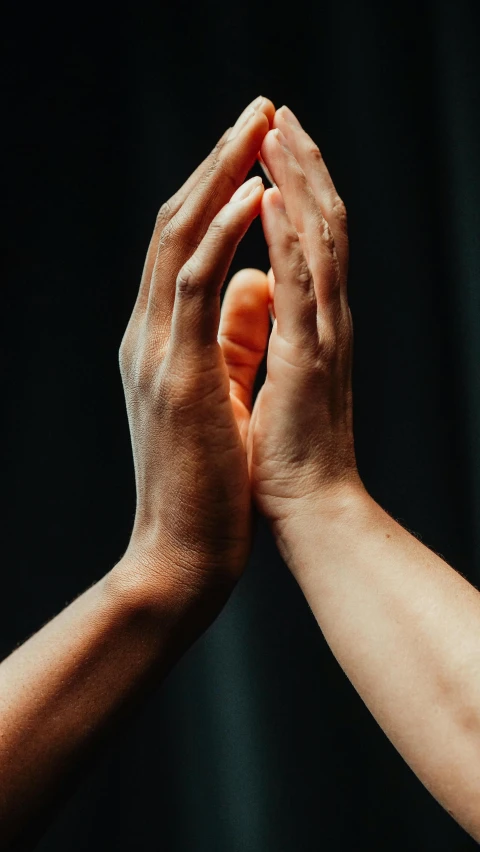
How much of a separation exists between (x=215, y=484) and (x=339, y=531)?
0.39 ft

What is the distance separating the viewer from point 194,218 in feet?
2.43

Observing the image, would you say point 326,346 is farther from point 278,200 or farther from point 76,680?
point 76,680

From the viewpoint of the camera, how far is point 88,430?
1255 mm

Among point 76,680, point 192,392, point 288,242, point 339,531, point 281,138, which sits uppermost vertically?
point 281,138

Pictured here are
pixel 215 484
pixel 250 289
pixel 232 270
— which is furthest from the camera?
pixel 232 270

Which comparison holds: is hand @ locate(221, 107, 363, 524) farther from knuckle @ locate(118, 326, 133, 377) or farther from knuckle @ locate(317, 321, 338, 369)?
knuckle @ locate(118, 326, 133, 377)

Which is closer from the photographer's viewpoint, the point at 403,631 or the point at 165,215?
the point at 403,631

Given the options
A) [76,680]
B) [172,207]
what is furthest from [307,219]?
[76,680]

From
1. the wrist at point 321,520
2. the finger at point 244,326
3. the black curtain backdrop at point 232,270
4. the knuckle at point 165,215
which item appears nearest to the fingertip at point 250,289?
the finger at point 244,326

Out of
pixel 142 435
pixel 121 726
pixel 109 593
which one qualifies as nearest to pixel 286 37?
pixel 142 435

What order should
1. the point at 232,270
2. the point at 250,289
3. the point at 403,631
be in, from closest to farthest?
the point at 403,631 → the point at 250,289 → the point at 232,270

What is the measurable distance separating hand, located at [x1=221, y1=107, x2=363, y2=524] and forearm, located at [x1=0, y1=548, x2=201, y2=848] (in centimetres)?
15

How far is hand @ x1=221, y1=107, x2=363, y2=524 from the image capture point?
0.72 m

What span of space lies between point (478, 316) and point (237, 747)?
2.37 ft
